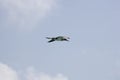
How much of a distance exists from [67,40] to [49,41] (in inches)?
268

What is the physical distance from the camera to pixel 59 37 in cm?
14412

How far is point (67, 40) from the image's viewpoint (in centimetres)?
14312

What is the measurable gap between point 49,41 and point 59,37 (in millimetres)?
4482

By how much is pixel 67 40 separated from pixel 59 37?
109 inches

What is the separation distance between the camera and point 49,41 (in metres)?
147
